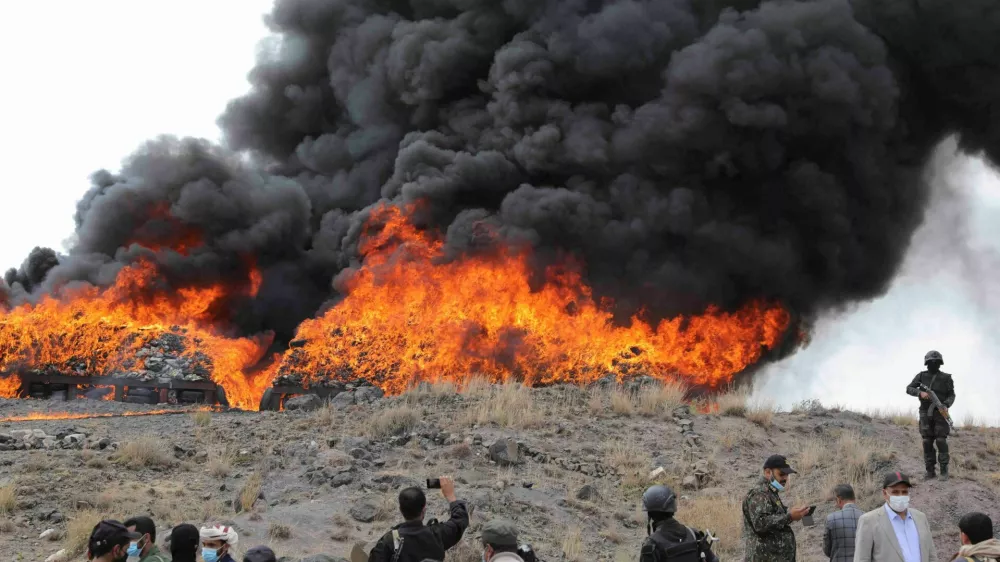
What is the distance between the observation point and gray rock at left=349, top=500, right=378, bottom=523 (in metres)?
11.9

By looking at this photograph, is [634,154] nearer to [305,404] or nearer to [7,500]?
[305,404]

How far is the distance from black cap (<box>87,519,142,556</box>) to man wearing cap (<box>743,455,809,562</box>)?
454 centimetres

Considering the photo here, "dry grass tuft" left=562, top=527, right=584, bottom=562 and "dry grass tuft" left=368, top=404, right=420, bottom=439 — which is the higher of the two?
"dry grass tuft" left=368, top=404, right=420, bottom=439

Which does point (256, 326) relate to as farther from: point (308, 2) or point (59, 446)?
point (59, 446)

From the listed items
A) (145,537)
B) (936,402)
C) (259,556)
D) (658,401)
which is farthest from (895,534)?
(658,401)

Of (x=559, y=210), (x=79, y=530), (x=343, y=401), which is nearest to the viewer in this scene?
(x=79, y=530)

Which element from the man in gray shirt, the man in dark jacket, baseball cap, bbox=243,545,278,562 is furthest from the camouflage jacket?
baseball cap, bbox=243,545,278,562

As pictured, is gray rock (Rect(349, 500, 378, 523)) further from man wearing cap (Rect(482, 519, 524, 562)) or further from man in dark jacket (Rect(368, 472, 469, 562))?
man wearing cap (Rect(482, 519, 524, 562))

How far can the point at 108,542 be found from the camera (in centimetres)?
573

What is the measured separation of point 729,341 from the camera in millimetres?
27578

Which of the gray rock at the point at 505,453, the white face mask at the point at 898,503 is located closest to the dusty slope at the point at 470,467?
the gray rock at the point at 505,453

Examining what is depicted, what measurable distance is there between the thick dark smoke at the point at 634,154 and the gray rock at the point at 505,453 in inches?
465

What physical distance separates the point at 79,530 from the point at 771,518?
25.7 feet

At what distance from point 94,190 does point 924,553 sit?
97.9 feet
